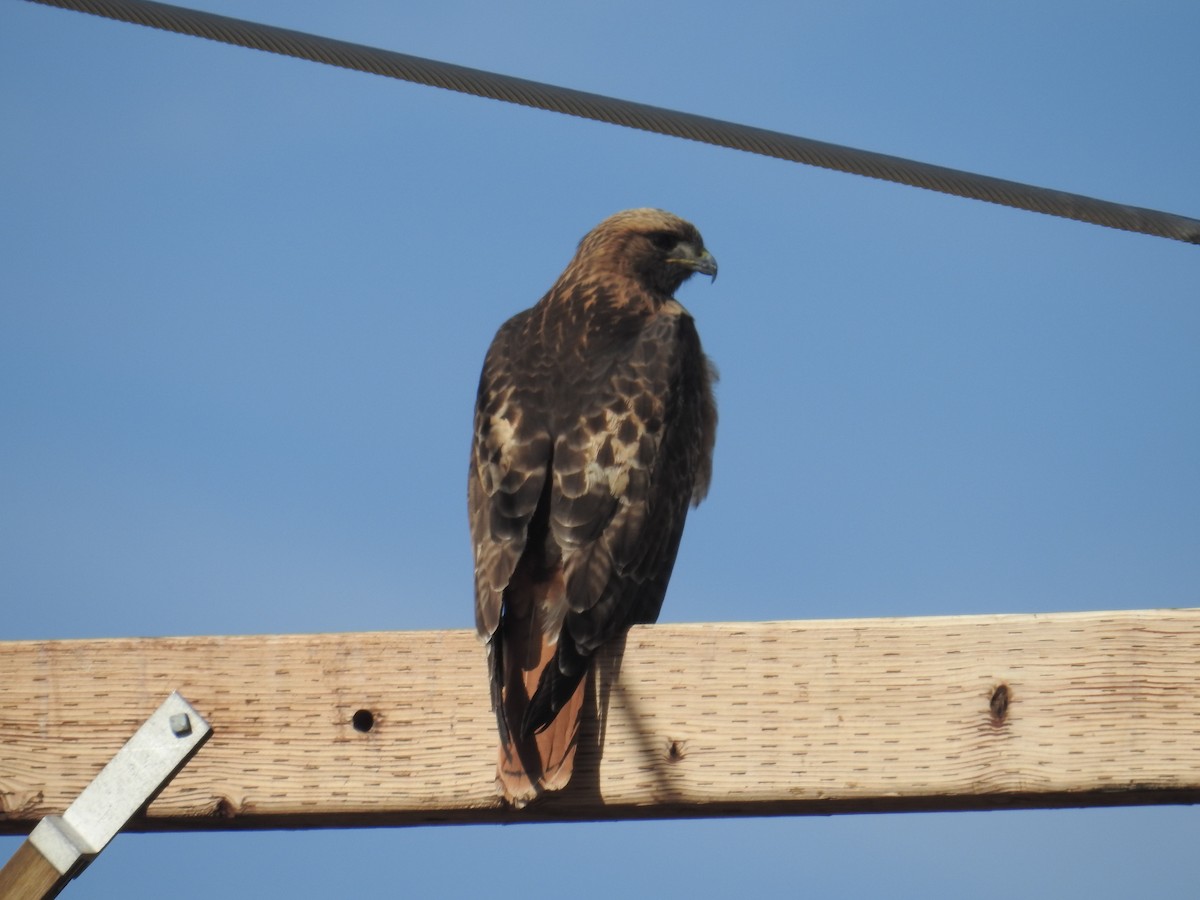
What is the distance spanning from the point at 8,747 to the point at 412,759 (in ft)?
2.54

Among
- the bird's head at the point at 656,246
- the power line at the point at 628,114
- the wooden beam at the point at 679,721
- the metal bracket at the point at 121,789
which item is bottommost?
the metal bracket at the point at 121,789

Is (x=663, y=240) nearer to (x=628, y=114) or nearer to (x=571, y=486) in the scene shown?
(x=571, y=486)

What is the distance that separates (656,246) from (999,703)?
139 inches

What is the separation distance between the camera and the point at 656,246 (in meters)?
5.74

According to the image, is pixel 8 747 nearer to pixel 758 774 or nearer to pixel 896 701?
pixel 758 774

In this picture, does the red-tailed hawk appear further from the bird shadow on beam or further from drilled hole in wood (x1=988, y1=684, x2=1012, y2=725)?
drilled hole in wood (x1=988, y1=684, x2=1012, y2=725)

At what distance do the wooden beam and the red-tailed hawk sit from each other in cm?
10

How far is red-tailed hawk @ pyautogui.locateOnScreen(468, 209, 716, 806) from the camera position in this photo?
2.87 m

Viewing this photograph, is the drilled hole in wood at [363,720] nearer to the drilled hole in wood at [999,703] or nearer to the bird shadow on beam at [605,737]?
the bird shadow on beam at [605,737]

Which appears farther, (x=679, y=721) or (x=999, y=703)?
(x=679, y=721)

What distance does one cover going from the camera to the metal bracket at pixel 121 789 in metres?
2.33

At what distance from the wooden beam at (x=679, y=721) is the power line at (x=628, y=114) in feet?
2.83

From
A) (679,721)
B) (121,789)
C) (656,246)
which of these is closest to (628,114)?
(679,721)

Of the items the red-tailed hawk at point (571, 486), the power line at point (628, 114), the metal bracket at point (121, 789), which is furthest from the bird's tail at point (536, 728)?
the power line at point (628, 114)
